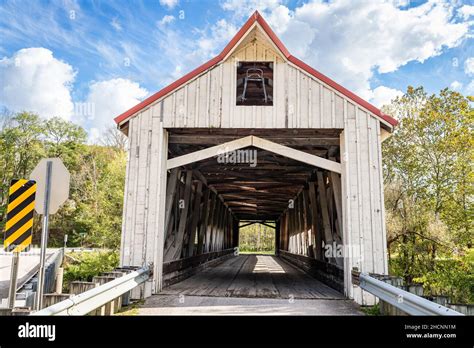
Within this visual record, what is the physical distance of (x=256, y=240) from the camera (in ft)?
165

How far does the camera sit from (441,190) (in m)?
17.0

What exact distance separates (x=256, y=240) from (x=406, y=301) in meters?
46.9

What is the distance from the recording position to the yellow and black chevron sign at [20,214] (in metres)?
4.82

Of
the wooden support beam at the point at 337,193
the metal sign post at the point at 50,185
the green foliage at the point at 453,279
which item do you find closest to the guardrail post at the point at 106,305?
the metal sign post at the point at 50,185

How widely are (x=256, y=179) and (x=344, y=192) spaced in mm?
5700

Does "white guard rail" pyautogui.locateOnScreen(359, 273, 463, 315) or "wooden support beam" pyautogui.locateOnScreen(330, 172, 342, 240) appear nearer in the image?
"white guard rail" pyautogui.locateOnScreen(359, 273, 463, 315)

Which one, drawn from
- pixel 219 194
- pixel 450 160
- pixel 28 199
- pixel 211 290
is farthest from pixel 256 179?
pixel 450 160

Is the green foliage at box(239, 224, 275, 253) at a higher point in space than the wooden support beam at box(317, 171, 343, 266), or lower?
lower

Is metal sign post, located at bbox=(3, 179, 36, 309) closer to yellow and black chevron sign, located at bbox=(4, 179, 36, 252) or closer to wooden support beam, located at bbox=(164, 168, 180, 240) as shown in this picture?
yellow and black chevron sign, located at bbox=(4, 179, 36, 252)

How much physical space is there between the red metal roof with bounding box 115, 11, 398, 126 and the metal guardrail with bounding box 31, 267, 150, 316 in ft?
10.5

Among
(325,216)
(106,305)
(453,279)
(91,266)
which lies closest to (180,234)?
(325,216)

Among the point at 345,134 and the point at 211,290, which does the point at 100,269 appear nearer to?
the point at 211,290

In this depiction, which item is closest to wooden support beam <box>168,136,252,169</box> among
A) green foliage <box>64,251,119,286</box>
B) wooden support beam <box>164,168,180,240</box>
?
wooden support beam <box>164,168,180,240</box>

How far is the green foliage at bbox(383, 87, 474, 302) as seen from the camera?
1501 cm
